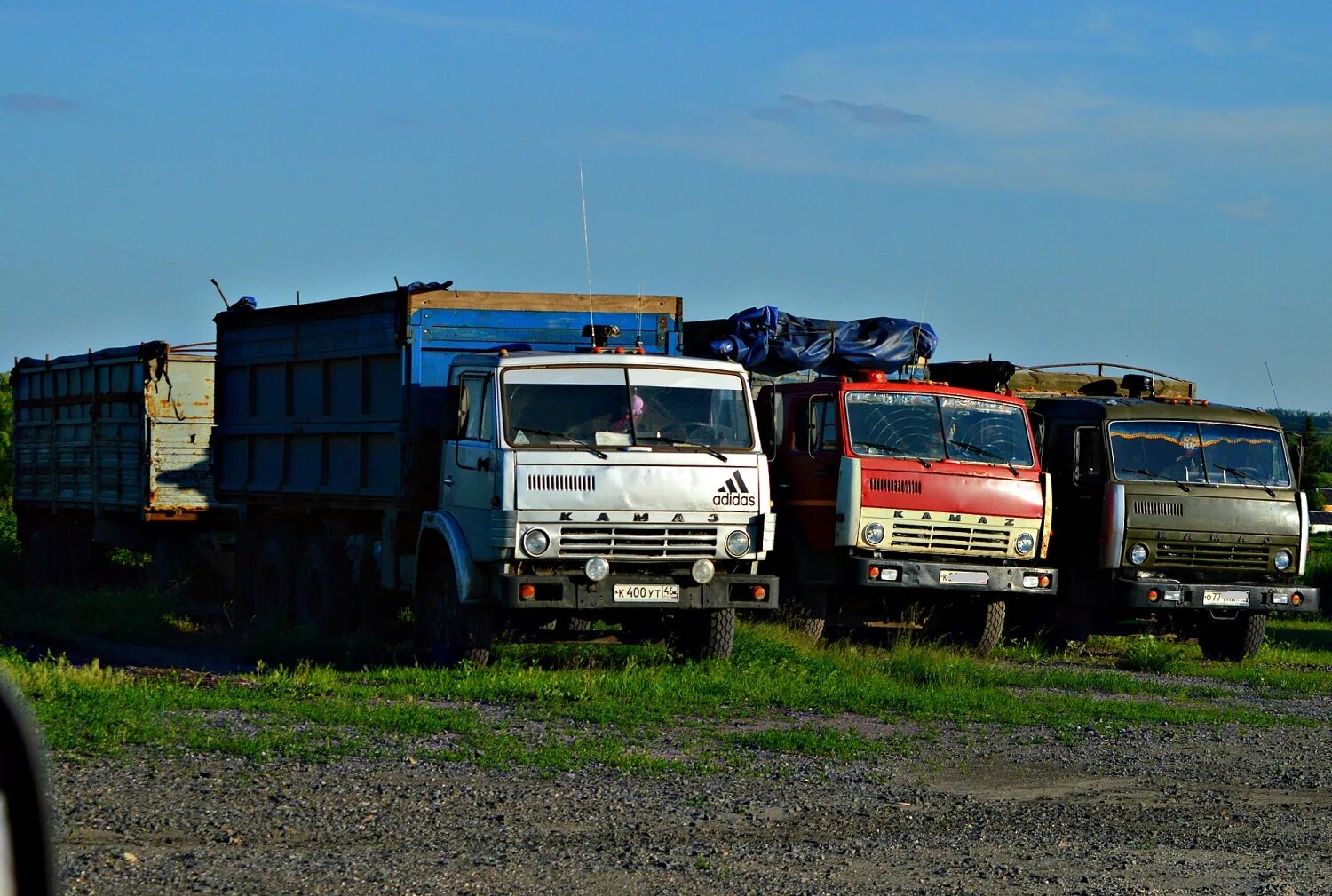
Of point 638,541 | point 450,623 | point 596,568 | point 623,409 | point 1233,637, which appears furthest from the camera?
point 1233,637

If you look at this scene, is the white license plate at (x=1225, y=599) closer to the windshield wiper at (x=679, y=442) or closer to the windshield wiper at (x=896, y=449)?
the windshield wiper at (x=896, y=449)

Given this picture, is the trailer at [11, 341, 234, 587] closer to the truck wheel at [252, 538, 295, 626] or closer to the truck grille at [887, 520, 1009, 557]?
the truck wheel at [252, 538, 295, 626]

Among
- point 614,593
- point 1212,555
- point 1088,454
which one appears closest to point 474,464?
point 614,593

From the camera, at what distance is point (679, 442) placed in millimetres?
13055

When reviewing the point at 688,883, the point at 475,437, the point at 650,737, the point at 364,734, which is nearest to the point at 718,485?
the point at 475,437

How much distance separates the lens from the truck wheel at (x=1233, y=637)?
56.0 ft

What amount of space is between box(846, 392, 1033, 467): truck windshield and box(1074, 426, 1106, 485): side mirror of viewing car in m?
1.12

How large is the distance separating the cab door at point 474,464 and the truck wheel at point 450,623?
0.53 metres

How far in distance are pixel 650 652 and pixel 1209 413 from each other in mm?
6330

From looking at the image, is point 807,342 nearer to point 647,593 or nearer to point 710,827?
point 647,593

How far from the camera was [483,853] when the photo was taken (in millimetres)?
7023

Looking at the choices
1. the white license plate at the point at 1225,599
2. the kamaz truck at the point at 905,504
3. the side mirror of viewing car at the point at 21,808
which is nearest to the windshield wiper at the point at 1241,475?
the white license plate at the point at 1225,599

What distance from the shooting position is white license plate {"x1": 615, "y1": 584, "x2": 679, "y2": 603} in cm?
1280

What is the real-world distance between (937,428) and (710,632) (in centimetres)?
323
